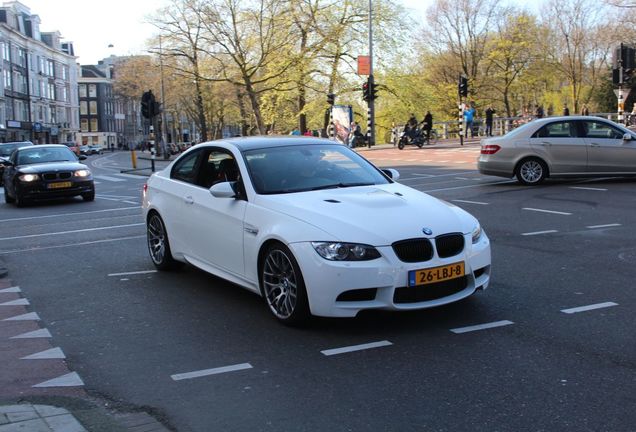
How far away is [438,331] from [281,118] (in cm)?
5090

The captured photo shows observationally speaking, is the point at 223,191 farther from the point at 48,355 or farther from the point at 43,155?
the point at 43,155

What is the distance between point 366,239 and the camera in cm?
508

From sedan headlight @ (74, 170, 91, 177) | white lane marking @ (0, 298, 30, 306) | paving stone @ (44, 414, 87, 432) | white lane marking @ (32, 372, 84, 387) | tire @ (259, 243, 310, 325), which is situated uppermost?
sedan headlight @ (74, 170, 91, 177)

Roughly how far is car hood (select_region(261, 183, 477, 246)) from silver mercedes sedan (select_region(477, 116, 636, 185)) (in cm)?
1038

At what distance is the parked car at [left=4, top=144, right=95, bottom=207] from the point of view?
16.9 m

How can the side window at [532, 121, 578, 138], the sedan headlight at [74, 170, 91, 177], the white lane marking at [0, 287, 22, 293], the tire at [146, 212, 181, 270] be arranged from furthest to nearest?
the sedan headlight at [74, 170, 91, 177] → the side window at [532, 121, 578, 138] → the tire at [146, 212, 181, 270] → the white lane marking at [0, 287, 22, 293]

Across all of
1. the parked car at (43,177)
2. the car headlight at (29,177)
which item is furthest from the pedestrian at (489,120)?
the car headlight at (29,177)

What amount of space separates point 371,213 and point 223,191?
1485 mm

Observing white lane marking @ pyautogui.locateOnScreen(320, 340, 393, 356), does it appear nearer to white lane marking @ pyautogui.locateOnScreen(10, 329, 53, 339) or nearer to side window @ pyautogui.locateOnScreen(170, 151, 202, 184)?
white lane marking @ pyautogui.locateOnScreen(10, 329, 53, 339)

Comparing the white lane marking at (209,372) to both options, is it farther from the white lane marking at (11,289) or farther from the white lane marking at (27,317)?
the white lane marking at (11,289)

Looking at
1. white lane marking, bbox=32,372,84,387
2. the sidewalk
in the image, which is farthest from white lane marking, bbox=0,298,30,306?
white lane marking, bbox=32,372,84,387

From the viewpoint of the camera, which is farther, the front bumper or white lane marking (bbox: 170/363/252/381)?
the front bumper

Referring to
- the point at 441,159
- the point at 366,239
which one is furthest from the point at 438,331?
the point at 441,159

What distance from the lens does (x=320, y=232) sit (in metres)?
5.18
